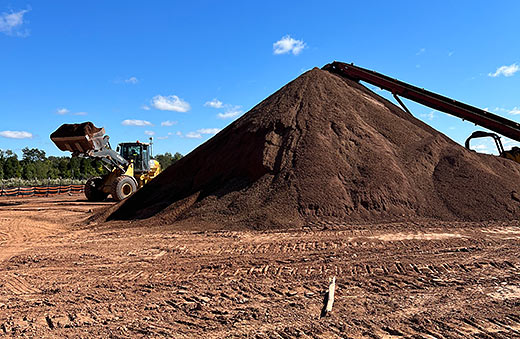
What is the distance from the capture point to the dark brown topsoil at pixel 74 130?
586 inches

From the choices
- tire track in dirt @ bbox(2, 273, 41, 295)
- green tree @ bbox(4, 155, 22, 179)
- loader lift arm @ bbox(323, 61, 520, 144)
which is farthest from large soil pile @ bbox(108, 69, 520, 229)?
green tree @ bbox(4, 155, 22, 179)

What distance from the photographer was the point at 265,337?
3.24 metres

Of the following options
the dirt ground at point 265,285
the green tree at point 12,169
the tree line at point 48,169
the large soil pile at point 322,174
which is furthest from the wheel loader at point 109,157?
the green tree at point 12,169

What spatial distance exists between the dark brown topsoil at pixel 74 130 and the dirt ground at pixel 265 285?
7.87m

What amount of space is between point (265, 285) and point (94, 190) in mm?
15745

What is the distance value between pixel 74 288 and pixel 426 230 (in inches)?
281

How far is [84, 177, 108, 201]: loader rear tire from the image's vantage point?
17.8 meters

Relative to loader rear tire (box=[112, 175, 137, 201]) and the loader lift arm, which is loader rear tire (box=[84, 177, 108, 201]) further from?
the loader lift arm

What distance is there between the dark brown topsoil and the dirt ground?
7870 mm

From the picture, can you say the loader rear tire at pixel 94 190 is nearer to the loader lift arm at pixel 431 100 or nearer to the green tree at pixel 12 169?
the loader lift arm at pixel 431 100

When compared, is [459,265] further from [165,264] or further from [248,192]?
[248,192]

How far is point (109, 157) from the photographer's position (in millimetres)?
16672

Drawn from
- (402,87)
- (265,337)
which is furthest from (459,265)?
(402,87)

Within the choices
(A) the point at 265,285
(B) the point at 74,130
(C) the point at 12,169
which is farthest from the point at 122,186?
(C) the point at 12,169
